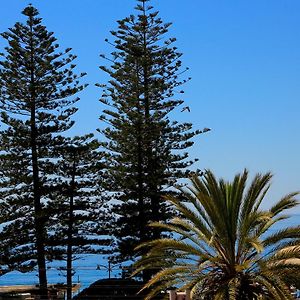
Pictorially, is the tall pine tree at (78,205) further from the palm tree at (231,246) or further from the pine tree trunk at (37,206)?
the palm tree at (231,246)

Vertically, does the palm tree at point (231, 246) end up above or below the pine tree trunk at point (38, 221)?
below

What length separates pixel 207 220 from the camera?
419 inches

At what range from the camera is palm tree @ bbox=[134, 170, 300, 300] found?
10.2 m

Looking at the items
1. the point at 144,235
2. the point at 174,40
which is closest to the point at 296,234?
the point at 144,235

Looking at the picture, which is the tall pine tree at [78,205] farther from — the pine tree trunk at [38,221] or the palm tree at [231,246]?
the palm tree at [231,246]

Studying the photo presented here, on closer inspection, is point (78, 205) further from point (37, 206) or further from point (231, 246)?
point (231, 246)

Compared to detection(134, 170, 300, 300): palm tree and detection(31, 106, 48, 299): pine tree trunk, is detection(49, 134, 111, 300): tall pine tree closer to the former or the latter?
detection(31, 106, 48, 299): pine tree trunk

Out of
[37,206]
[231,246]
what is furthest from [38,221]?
[231,246]

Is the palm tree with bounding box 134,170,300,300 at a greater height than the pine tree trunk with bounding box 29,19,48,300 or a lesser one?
lesser

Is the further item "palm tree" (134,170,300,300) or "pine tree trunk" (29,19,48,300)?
"pine tree trunk" (29,19,48,300)

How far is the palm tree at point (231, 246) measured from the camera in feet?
33.3

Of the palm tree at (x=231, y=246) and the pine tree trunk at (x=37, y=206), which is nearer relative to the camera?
the palm tree at (x=231, y=246)

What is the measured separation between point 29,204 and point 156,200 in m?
3.84

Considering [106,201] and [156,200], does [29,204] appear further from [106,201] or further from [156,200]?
[156,200]
